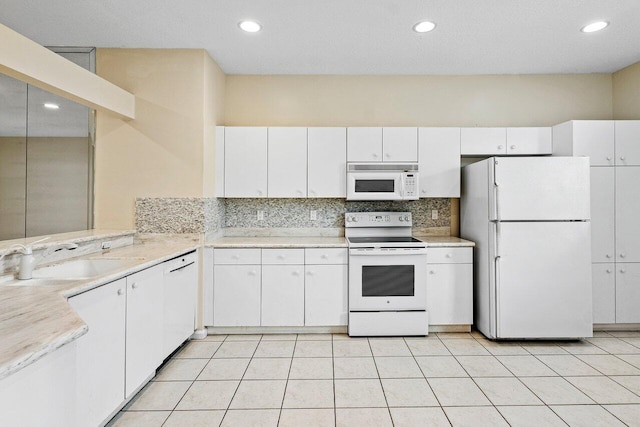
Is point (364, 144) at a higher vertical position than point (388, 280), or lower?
higher

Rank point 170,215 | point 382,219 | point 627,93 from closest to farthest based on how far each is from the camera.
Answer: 1. point 170,215
2. point 627,93
3. point 382,219

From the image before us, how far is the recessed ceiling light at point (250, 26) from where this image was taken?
2771 millimetres

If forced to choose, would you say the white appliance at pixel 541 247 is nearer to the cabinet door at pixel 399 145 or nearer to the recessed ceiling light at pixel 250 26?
the cabinet door at pixel 399 145

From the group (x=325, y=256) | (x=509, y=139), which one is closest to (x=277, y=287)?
(x=325, y=256)

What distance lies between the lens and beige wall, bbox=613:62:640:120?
355cm

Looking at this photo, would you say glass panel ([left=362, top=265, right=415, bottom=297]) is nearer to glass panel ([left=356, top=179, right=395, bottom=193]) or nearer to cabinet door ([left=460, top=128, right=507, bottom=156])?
glass panel ([left=356, top=179, right=395, bottom=193])

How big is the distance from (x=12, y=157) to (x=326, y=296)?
9.97ft

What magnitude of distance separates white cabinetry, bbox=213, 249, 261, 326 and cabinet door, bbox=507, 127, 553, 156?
2787mm

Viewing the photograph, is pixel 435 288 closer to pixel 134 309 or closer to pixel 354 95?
pixel 354 95

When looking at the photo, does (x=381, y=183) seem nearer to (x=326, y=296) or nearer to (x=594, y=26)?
(x=326, y=296)

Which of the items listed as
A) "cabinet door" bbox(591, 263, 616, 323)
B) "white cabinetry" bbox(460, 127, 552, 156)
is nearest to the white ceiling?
"white cabinetry" bbox(460, 127, 552, 156)

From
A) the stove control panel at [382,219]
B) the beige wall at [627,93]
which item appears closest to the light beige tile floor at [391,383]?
the stove control panel at [382,219]

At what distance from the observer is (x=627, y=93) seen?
366 cm

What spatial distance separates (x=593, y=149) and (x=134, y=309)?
13.3ft
